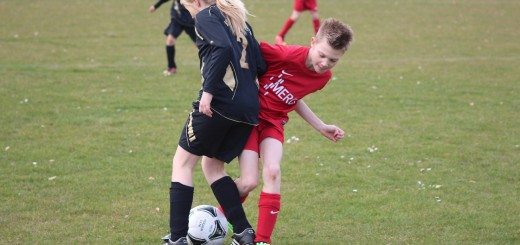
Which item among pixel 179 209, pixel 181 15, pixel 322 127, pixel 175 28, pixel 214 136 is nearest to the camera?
pixel 214 136

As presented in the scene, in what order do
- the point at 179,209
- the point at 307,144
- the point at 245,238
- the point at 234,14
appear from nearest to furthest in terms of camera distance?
the point at 234,14, the point at 179,209, the point at 245,238, the point at 307,144

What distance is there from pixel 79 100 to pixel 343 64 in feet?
17.3

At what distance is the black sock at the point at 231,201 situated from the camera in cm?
496

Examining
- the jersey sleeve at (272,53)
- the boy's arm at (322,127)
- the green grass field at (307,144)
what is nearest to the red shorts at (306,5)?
the green grass field at (307,144)

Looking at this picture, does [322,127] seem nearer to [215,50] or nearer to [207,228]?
[207,228]

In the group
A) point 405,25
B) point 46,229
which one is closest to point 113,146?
point 46,229

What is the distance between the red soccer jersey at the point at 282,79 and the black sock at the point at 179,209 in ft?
2.41

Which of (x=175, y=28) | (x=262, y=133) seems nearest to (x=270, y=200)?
(x=262, y=133)

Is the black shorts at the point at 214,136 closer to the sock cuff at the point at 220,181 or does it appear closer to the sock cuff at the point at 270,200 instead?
the sock cuff at the point at 220,181

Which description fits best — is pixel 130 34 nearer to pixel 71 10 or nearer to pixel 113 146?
pixel 71 10

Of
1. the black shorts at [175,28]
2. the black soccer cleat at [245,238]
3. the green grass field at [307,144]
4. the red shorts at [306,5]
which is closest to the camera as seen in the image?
the black soccer cleat at [245,238]

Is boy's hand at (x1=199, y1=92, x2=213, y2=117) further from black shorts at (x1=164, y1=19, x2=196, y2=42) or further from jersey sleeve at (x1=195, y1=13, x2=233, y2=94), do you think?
black shorts at (x1=164, y1=19, x2=196, y2=42)

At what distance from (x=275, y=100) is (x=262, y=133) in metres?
0.24

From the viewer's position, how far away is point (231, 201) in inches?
196
